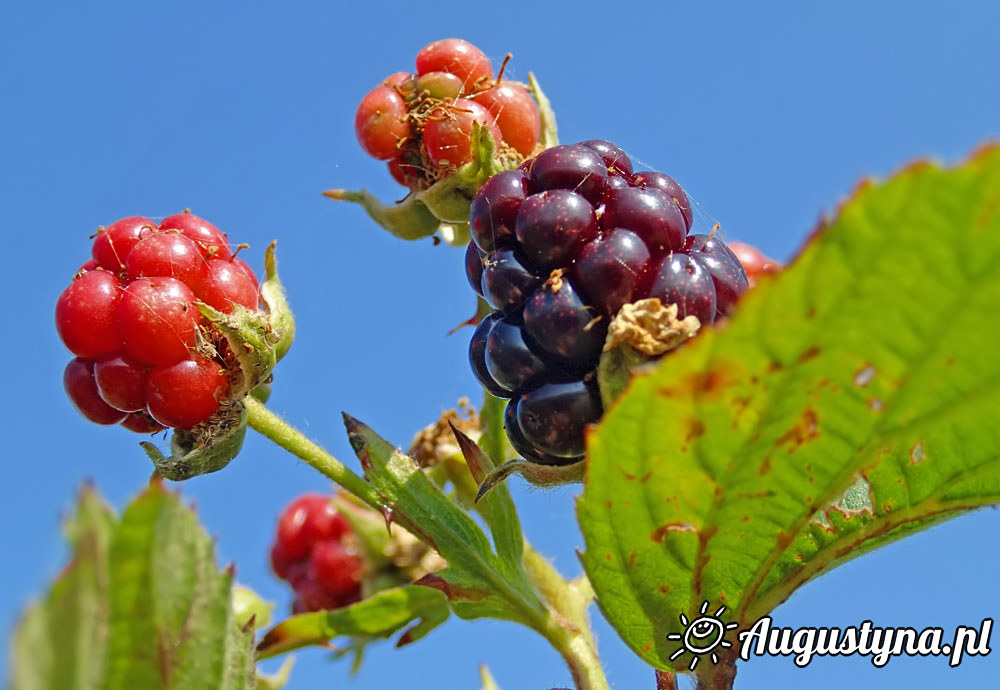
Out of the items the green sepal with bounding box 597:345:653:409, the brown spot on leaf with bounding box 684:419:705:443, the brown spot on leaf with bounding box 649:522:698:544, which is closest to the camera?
the brown spot on leaf with bounding box 684:419:705:443

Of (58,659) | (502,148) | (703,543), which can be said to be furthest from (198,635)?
(502,148)

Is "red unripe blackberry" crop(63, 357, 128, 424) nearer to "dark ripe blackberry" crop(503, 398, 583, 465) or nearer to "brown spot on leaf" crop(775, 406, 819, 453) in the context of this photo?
"dark ripe blackberry" crop(503, 398, 583, 465)

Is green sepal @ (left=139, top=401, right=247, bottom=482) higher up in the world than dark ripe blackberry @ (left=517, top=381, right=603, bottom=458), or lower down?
higher up

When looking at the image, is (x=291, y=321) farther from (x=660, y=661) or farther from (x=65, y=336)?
(x=660, y=661)

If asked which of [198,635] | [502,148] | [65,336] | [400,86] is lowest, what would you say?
[198,635]

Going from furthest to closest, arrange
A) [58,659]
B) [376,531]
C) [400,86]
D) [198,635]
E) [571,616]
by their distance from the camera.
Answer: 1. [376,531]
2. [400,86]
3. [571,616]
4. [198,635]
5. [58,659]

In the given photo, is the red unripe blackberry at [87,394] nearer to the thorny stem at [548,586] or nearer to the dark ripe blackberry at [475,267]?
the thorny stem at [548,586]

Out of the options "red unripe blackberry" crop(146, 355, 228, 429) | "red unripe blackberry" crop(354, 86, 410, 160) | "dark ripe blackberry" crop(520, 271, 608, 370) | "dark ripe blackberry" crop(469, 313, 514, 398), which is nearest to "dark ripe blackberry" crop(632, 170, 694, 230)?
"dark ripe blackberry" crop(520, 271, 608, 370)
